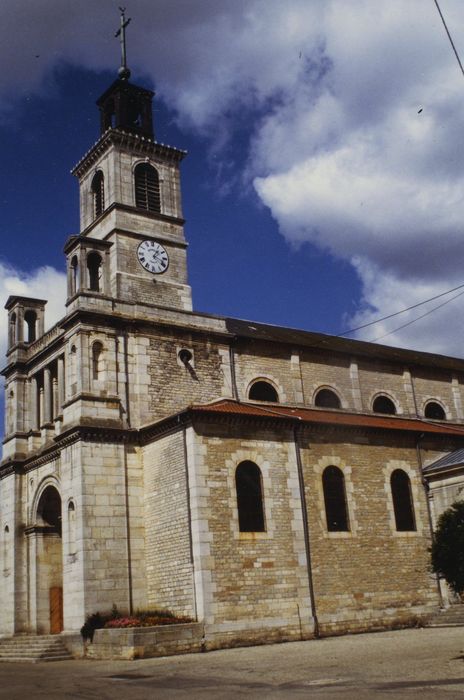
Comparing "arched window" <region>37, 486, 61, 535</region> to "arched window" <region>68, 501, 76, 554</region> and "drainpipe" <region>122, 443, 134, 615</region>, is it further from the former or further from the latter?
"drainpipe" <region>122, 443, 134, 615</region>

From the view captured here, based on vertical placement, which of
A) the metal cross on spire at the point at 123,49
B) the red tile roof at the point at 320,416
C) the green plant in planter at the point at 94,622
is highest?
the metal cross on spire at the point at 123,49

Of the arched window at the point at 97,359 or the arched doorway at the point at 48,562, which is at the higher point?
the arched window at the point at 97,359

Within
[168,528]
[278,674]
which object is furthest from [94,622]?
[278,674]

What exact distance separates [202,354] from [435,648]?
15.5 m

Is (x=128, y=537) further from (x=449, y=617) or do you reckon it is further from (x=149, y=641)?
(x=449, y=617)

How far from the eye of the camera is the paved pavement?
12023 millimetres

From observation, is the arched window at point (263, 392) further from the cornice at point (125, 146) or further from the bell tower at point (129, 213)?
the cornice at point (125, 146)

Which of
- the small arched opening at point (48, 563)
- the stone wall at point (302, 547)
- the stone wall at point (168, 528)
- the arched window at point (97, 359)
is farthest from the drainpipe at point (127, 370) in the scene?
the small arched opening at point (48, 563)

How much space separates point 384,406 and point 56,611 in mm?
17151

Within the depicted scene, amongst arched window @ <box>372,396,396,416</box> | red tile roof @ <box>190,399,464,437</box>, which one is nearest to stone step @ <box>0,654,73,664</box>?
red tile roof @ <box>190,399,464,437</box>

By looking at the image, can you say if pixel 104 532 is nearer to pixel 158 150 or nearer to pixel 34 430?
pixel 34 430

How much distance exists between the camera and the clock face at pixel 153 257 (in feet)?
107

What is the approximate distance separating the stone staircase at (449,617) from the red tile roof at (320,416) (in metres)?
6.73

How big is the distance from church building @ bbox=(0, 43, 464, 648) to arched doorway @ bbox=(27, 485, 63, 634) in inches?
2.3
